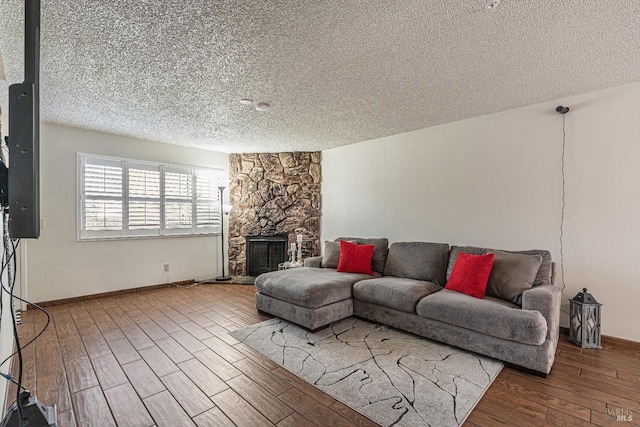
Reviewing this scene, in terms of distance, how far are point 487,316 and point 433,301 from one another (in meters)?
0.45

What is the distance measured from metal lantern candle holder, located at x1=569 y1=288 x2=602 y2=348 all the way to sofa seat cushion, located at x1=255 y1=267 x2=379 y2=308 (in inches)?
79.1

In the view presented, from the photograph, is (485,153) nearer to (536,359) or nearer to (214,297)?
(536,359)

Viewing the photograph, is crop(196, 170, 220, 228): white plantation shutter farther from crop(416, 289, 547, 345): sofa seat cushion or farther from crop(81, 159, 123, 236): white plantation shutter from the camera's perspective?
crop(416, 289, 547, 345): sofa seat cushion

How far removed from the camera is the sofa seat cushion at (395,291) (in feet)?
9.40

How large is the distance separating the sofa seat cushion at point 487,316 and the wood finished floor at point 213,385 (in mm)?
307

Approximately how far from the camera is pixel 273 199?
18.2ft

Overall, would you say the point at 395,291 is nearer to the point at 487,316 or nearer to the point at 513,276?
the point at 487,316

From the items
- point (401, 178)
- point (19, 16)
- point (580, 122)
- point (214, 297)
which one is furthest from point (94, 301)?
point (580, 122)

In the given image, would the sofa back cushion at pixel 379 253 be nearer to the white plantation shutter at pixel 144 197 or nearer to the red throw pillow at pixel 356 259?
the red throw pillow at pixel 356 259

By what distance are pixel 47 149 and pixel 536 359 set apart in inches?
230

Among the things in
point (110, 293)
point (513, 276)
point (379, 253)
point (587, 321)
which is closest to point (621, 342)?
point (587, 321)

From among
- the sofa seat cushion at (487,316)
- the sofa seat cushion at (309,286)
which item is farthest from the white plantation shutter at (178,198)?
the sofa seat cushion at (487,316)

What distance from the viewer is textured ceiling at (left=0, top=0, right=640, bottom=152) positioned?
5.69 feet

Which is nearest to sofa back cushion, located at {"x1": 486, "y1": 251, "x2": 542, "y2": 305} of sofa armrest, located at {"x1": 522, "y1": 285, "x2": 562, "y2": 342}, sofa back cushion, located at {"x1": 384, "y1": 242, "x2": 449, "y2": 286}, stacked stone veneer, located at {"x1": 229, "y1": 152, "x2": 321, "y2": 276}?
sofa armrest, located at {"x1": 522, "y1": 285, "x2": 562, "y2": 342}
